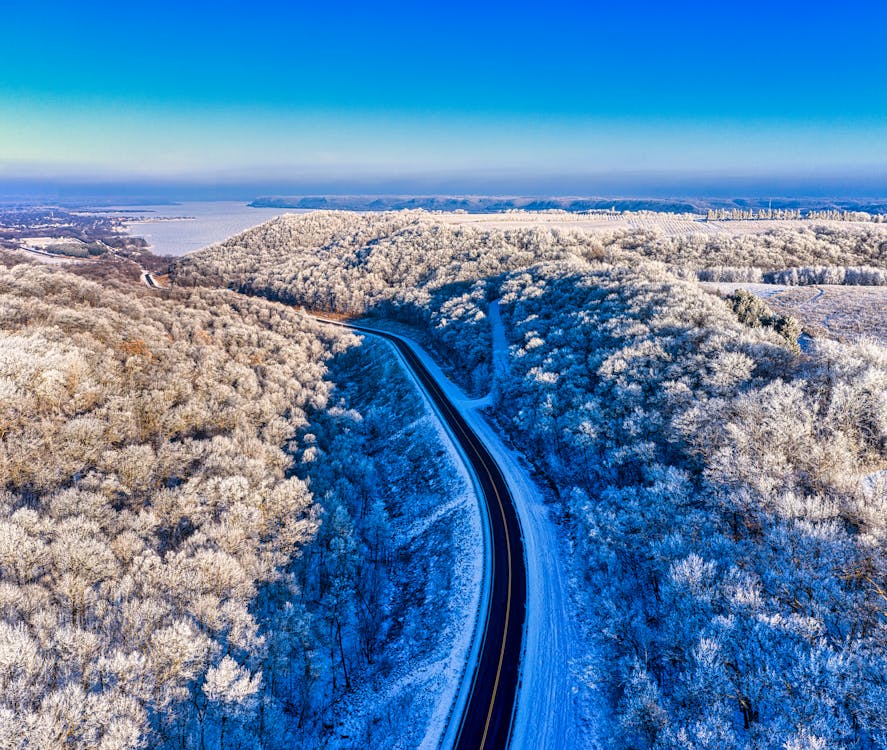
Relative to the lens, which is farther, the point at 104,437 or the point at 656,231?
the point at 656,231

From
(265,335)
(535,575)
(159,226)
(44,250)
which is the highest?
(159,226)

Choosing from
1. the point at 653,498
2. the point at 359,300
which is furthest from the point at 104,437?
the point at 359,300

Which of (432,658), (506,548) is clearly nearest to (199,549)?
(432,658)

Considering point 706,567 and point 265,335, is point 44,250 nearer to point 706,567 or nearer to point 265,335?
point 265,335

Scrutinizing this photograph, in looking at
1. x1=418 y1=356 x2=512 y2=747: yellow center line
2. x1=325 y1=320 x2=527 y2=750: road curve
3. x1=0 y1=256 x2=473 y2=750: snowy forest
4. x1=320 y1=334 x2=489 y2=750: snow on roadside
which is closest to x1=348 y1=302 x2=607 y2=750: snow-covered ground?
x1=325 y1=320 x2=527 y2=750: road curve

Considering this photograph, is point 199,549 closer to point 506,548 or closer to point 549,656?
point 506,548

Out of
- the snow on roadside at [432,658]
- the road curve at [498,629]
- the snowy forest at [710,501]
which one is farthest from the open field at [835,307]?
the snow on roadside at [432,658]
